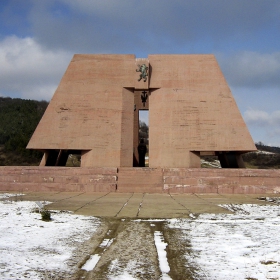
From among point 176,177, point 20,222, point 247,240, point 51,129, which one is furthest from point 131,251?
point 51,129

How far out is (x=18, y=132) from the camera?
50312mm

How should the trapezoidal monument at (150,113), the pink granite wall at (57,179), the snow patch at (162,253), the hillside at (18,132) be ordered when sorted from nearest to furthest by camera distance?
the snow patch at (162,253), the pink granite wall at (57,179), the trapezoidal monument at (150,113), the hillside at (18,132)

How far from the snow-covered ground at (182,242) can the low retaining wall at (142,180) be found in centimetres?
675

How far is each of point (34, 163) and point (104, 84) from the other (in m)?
29.2

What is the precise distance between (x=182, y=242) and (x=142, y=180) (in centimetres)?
934

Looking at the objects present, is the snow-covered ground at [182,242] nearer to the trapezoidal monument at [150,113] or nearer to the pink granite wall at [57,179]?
the pink granite wall at [57,179]

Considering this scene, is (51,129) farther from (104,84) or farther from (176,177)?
(176,177)

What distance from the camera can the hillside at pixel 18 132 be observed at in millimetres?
43031

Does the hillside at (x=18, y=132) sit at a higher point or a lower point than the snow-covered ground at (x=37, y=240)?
higher

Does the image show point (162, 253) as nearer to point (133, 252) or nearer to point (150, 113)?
point (133, 252)

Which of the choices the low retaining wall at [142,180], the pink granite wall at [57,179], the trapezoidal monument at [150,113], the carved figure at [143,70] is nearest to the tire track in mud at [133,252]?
the low retaining wall at [142,180]

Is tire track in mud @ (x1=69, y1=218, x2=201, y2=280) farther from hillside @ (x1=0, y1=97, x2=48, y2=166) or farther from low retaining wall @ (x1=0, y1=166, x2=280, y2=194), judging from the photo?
hillside @ (x1=0, y1=97, x2=48, y2=166)

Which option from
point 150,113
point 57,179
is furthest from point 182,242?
point 150,113

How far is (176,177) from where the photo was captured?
13828 mm
